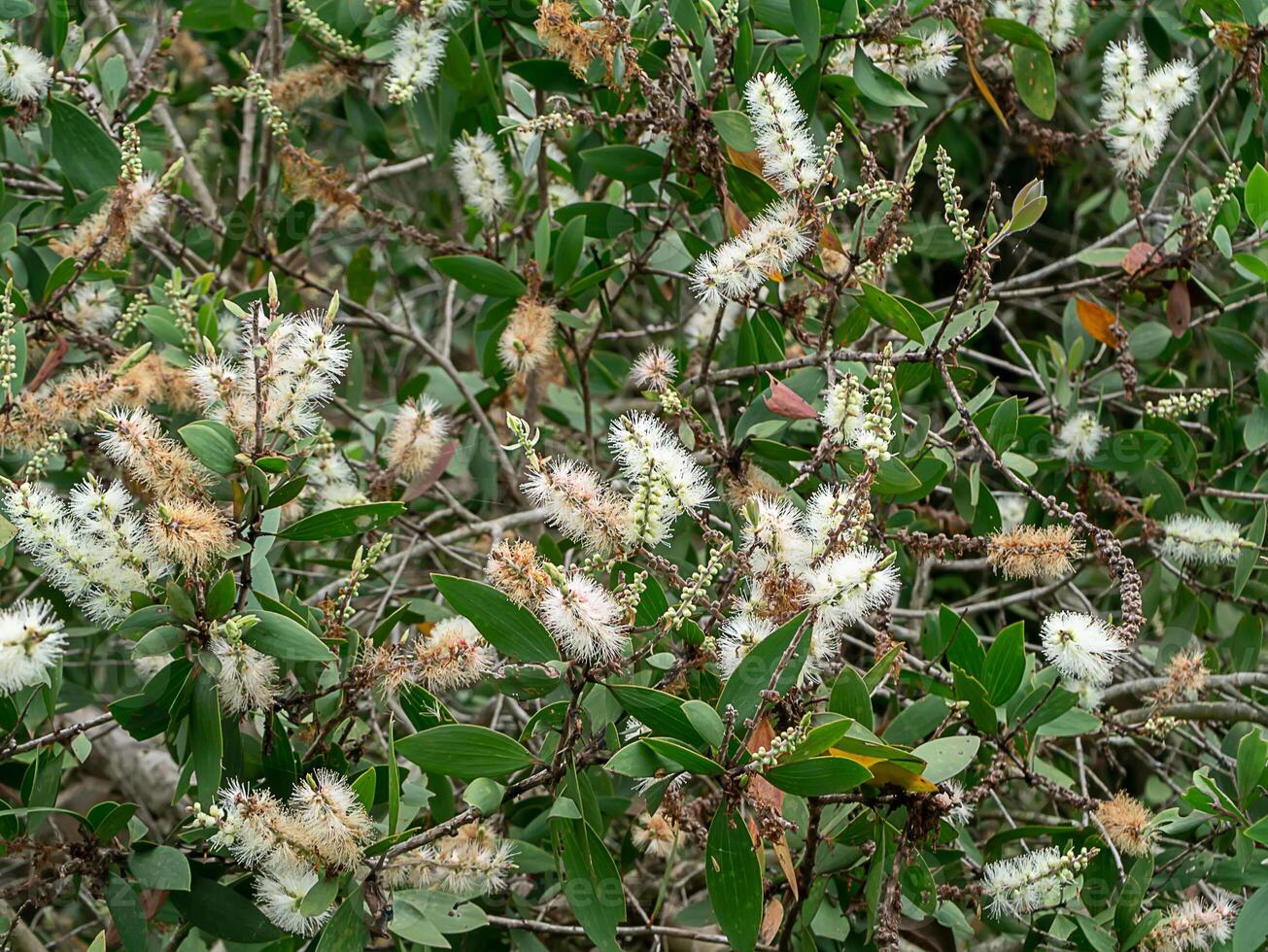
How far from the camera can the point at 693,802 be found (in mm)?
2182

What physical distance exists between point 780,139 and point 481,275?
820 millimetres

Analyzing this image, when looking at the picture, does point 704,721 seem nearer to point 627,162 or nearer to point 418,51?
point 627,162

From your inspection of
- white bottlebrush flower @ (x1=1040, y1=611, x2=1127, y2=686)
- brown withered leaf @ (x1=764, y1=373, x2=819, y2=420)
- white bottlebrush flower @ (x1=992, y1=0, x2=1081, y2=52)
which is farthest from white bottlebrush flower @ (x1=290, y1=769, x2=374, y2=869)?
white bottlebrush flower @ (x1=992, y1=0, x2=1081, y2=52)

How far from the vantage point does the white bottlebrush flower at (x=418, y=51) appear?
2.53 m

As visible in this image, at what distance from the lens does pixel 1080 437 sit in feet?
8.54

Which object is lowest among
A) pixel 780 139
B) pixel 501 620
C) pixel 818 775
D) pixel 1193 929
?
pixel 1193 929

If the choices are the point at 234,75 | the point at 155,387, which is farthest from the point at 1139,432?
the point at 234,75

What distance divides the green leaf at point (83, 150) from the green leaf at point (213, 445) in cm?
113

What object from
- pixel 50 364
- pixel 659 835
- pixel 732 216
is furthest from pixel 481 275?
pixel 659 835

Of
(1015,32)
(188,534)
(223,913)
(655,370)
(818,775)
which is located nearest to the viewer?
(818,775)

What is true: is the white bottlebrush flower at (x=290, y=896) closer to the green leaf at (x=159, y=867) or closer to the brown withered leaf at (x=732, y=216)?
the green leaf at (x=159, y=867)

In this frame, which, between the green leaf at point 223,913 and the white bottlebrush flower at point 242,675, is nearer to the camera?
the white bottlebrush flower at point 242,675

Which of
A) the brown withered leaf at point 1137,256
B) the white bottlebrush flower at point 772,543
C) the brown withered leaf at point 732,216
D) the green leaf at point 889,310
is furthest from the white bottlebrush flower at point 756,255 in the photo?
the brown withered leaf at point 1137,256

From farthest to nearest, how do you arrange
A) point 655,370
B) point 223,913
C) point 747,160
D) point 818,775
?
point 747,160 < point 655,370 < point 223,913 < point 818,775
